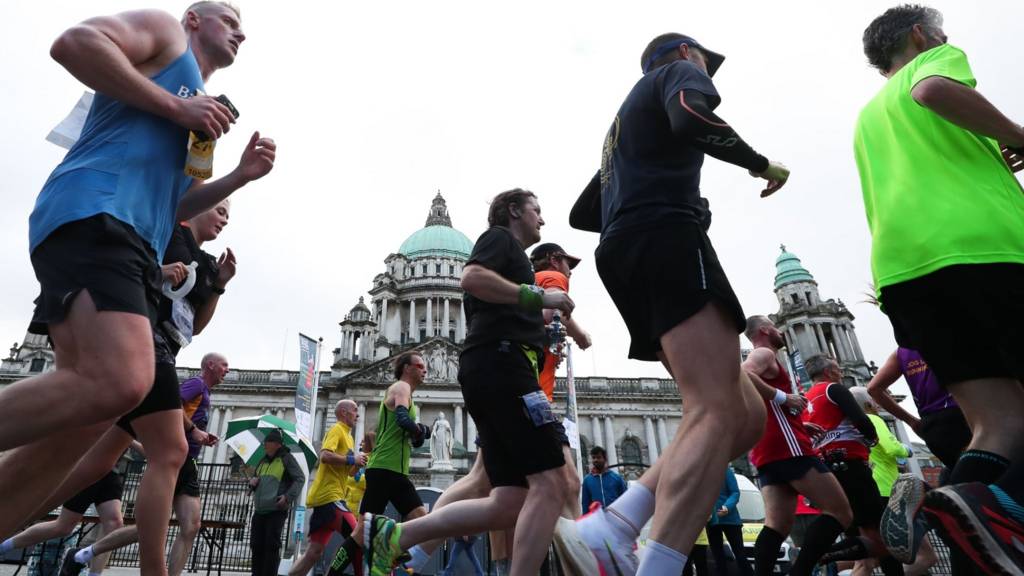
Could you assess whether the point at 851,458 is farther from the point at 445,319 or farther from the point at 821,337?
the point at 821,337

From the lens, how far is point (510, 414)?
3.32 meters

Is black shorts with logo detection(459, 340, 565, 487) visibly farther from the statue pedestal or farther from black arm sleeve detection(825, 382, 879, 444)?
the statue pedestal

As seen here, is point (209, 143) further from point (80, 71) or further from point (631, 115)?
point (631, 115)

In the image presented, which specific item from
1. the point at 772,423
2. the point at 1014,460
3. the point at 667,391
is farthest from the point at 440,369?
the point at 1014,460

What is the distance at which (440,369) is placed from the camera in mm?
45031

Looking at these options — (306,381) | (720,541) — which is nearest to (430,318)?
(306,381)

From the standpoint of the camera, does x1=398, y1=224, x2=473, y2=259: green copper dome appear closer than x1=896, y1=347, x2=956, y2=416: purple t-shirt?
No

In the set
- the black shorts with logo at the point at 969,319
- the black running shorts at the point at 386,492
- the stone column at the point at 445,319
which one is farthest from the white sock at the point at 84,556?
the stone column at the point at 445,319

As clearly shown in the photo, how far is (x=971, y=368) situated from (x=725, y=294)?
856 mm

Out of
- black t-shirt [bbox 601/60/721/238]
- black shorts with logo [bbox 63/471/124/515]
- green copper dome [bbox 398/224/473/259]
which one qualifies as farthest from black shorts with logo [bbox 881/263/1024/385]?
green copper dome [bbox 398/224/473/259]

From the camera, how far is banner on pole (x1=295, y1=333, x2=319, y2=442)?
2033cm

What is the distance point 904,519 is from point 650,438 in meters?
44.7

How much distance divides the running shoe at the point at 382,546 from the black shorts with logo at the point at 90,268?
6.78ft

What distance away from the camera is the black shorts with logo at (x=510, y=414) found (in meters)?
3.24
